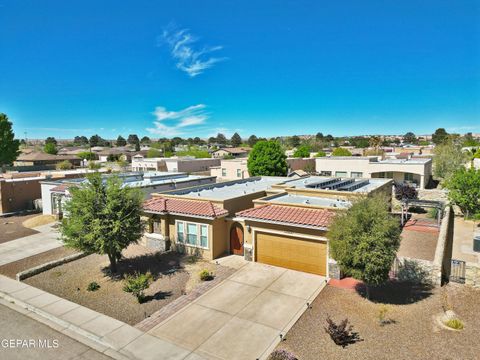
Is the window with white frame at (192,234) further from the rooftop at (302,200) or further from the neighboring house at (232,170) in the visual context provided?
the neighboring house at (232,170)

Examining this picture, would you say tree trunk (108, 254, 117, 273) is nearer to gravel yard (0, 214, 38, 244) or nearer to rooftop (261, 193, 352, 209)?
rooftop (261, 193, 352, 209)

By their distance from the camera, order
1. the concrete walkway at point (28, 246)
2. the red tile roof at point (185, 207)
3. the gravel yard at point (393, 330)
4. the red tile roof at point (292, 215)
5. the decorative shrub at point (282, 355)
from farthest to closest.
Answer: the concrete walkway at point (28, 246) < the red tile roof at point (185, 207) < the red tile roof at point (292, 215) < the gravel yard at point (393, 330) < the decorative shrub at point (282, 355)

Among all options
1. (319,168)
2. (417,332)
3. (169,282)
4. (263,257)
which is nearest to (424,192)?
(319,168)

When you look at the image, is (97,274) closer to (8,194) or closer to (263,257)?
(263,257)

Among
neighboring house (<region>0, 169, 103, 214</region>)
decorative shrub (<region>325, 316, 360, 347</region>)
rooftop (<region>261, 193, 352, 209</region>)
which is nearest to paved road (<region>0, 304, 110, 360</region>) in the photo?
decorative shrub (<region>325, 316, 360, 347</region>)

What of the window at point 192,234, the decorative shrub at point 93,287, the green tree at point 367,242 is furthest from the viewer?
the window at point 192,234

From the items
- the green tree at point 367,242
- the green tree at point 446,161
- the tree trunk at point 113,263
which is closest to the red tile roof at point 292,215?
the green tree at point 367,242
